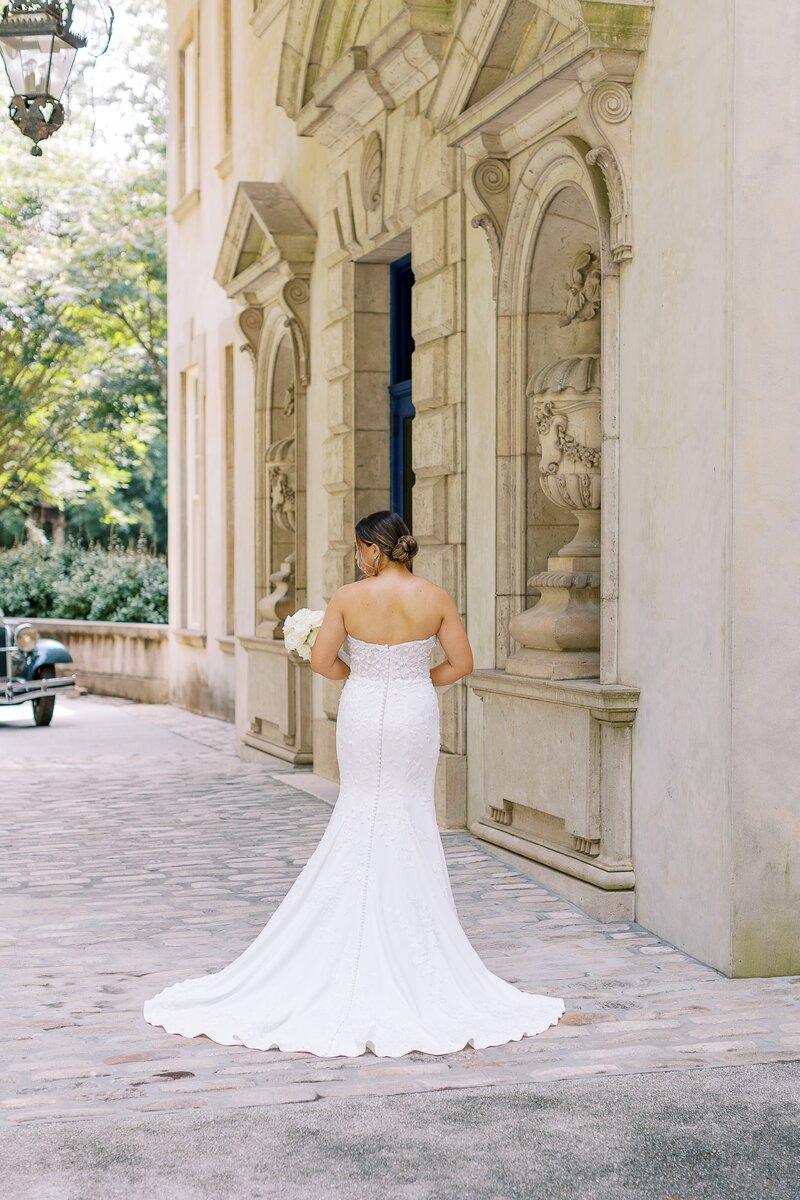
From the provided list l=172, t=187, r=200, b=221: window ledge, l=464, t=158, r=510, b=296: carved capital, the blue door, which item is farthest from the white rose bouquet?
l=172, t=187, r=200, b=221: window ledge

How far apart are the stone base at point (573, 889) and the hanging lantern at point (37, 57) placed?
4.90 m

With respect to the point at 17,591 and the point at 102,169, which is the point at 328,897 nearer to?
the point at 17,591

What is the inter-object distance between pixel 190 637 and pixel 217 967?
13.0 m

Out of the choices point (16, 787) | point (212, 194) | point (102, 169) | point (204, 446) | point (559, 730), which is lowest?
point (16, 787)

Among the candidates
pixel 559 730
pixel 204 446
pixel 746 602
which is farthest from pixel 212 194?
pixel 746 602

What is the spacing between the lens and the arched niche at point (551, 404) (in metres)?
8.08

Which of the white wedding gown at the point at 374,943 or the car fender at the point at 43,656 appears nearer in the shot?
the white wedding gown at the point at 374,943

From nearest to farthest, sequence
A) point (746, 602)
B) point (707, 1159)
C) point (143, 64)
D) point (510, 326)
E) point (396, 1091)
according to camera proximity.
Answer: point (707, 1159) < point (396, 1091) < point (746, 602) < point (510, 326) < point (143, 64)

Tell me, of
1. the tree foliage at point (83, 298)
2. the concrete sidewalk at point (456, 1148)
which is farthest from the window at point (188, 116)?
the concrete sidewalk at point (456, 1148)

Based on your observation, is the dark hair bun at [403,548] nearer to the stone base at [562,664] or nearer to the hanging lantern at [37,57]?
the stone base at [562,664]

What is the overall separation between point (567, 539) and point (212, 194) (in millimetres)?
11041

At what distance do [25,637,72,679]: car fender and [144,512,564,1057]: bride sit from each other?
12.5 meters

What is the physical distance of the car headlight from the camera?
18.2m

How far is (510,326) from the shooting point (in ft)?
29.3
